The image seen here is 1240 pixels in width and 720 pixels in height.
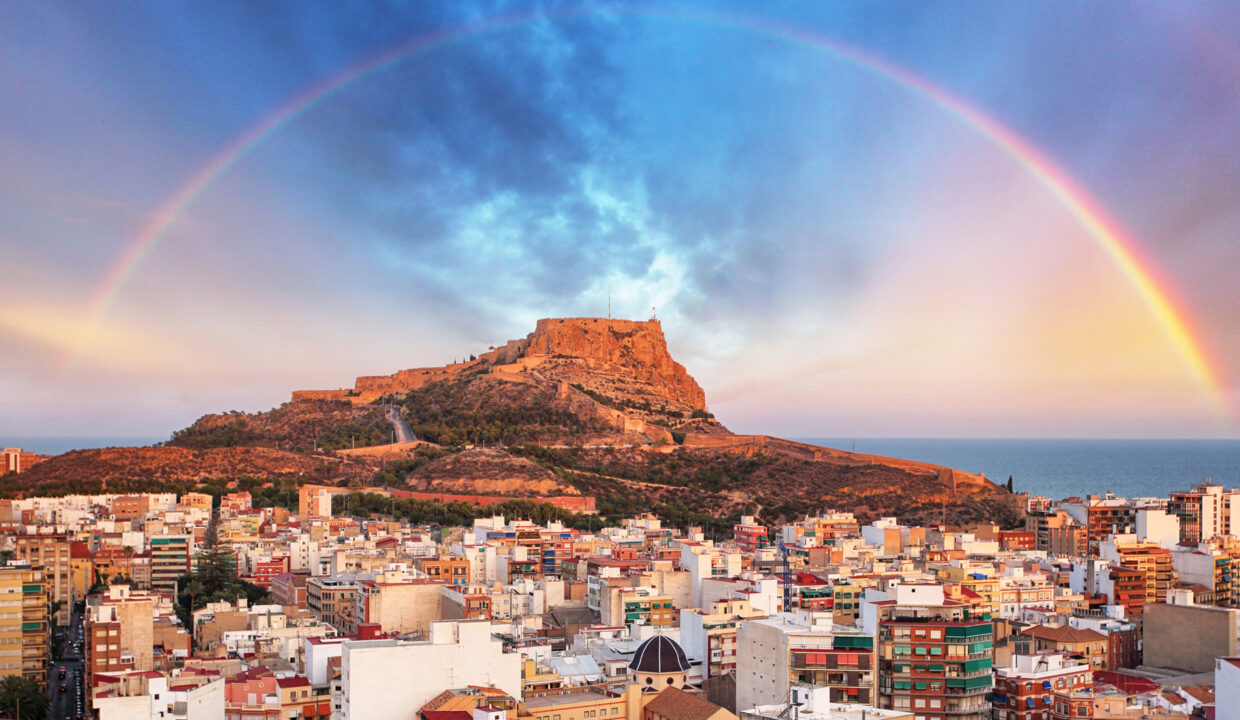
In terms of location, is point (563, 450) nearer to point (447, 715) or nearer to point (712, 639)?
point (712, 639)

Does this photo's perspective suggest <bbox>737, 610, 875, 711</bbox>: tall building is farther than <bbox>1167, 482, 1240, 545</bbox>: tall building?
No

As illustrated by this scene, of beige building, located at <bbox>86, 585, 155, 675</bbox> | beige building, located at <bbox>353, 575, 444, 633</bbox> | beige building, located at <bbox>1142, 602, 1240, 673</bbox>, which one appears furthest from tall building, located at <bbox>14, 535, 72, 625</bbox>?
beige building, located at <bbox>1142, 602, 1240, 673</bbox>

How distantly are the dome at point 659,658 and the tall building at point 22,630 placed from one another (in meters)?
12.4

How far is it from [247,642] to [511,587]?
7728 millimetres

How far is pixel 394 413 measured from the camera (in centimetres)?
7269

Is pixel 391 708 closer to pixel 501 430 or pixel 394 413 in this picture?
pixel 501 430

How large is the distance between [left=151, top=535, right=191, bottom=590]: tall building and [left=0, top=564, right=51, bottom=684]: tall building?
33.8 feet

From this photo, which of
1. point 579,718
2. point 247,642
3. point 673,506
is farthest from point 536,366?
point 579,718

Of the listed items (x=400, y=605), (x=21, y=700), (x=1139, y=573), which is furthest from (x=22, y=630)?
(x=1139, y=573)

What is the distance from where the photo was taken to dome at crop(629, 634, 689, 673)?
64.2 feet

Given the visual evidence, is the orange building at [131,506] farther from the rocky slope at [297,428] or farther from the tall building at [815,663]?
the tall building at [815,663]

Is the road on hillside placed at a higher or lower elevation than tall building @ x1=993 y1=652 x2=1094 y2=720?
higher

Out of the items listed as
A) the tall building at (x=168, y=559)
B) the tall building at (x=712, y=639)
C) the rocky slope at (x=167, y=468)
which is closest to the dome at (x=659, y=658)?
A: the tall building at (x=712, y=639)

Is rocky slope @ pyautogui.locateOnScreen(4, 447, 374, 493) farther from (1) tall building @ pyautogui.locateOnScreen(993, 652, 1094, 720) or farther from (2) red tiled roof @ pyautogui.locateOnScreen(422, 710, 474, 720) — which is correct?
(1) tall building @ pyautogui.locateOnScreen(993, 652, 1094, 720)
